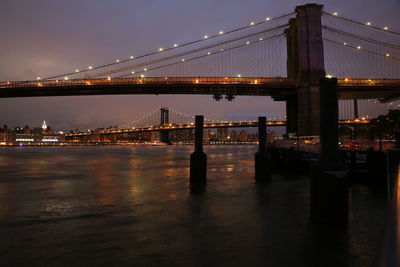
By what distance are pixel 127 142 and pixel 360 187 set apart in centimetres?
16198

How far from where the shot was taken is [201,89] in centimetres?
4706

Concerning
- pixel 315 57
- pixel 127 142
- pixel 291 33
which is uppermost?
pixel 291 33

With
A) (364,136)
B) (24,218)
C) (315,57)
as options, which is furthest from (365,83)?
(24,218)

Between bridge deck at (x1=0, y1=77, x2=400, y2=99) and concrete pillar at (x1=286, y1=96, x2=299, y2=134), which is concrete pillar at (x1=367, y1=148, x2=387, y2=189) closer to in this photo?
concrete pillar at (x1=286, y1=96, x2=299, y2=134)

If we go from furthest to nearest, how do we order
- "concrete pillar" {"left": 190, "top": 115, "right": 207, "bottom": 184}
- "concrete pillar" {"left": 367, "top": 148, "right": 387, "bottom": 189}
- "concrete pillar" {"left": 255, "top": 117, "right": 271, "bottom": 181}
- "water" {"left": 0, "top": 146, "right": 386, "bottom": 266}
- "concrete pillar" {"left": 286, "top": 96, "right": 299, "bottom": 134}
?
"concrete pillar" {"left": 286, "top": 96, "right": 299, "bottom": 134} < "concrete pillar" {"left": 255, "top": 117, "right": 271, "bottom": 181} < "concrete pillar" {"left": 367, "top": 148, "right": 387, "bottom": 189} < "concrete pillar" {"left": 190, "top": 115, "right": 207, "bottom": 184} < "water" {"left": 0, "top": 146, "right": 386, "bottom": 266}

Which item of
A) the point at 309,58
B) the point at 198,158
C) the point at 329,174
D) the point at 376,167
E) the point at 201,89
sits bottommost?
the point at 376,167

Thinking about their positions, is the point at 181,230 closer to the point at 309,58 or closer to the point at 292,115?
the point at 309,58

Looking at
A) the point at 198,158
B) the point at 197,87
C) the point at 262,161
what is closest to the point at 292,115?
the point at 197,87

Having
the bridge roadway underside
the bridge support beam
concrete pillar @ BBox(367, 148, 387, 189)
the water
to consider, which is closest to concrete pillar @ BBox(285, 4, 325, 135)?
the bridge roadway underside

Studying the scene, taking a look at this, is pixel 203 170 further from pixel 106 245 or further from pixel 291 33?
pixel 291 33

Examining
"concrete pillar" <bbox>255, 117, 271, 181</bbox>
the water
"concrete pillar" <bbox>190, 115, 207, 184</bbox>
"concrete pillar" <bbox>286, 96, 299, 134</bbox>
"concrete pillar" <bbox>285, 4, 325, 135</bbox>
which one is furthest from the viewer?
"concrete pillar" <bbox>286, 96, 299, 134</bbox>

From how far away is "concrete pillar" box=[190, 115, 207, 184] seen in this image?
1475cm

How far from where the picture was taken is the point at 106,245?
6676 mm

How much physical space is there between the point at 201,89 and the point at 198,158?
32.6 metres
